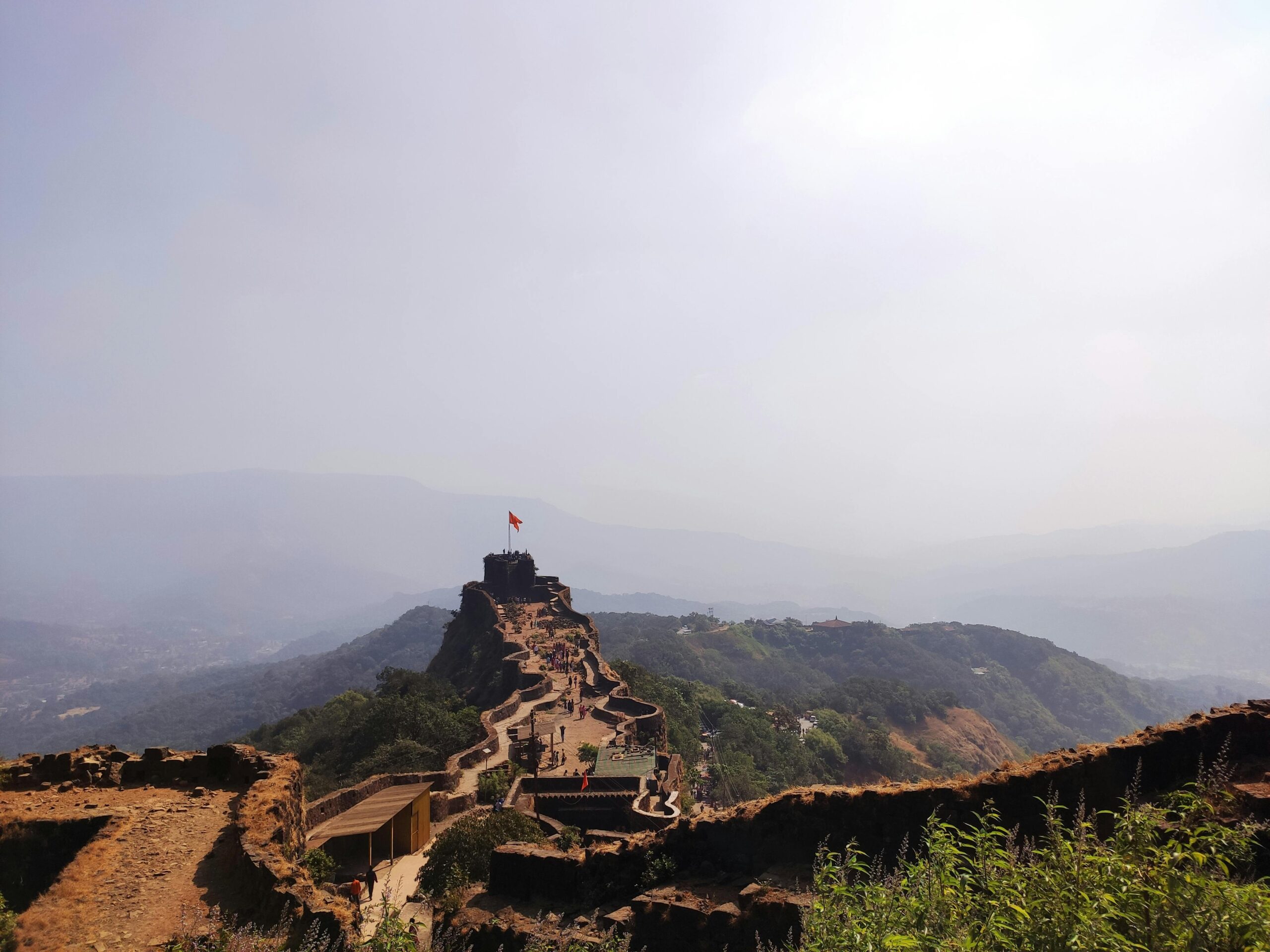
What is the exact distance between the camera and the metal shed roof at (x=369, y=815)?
1627cm

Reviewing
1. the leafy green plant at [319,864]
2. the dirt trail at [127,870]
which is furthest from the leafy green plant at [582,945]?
the leafy green plant at [319,864]

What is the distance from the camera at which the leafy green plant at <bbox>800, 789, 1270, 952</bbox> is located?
460cm

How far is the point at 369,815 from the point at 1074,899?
56.7ft

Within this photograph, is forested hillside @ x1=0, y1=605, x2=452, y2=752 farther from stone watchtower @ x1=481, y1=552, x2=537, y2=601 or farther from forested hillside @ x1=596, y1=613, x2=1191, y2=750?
stone watchtower @ x1=481, y1=552, x2=537, y2=601

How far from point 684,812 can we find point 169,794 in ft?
47.7

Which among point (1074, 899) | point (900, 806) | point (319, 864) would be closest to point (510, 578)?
point (319, 864)

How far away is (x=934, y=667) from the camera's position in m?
132

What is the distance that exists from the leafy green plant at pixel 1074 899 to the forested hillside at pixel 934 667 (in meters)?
96.6

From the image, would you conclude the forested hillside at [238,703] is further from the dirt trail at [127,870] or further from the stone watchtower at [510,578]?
the dirt trail at [127,870]

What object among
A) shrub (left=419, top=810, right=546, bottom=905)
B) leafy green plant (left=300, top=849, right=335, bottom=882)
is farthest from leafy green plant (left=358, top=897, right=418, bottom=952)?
leafy green plant (left=300, top=849, right=335, bottom=882)

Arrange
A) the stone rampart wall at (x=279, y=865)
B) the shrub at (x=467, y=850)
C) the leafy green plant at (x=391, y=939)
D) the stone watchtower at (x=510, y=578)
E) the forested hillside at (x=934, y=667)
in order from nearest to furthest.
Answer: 1. the leafy green plant at (x=391, y=939)
2. the stone rampart wall at (x=279, y=865)
3. the shrub at (x=467, y=850)
4. the stone watchtower at (x=510, y=578)
5. the forested hillside at (x=934, y=667)

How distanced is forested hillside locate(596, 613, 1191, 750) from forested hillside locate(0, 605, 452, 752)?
47.0 meters

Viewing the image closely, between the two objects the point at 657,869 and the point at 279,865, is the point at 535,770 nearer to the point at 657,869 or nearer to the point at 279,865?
the point at 657,869

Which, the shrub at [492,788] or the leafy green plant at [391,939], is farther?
the shrub at [492,788]
